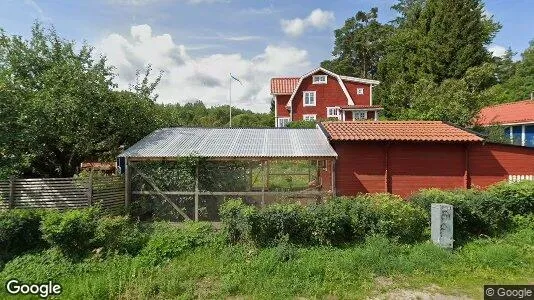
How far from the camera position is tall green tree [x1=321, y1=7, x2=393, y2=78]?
186ft

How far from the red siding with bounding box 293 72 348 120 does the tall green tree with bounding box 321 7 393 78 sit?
828 inches

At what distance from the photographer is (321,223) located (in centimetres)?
888

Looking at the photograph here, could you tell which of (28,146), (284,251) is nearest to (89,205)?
(28,146)

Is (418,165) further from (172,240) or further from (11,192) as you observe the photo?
(11,192)

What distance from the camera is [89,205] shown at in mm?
10672

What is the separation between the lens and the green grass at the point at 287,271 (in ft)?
23.2

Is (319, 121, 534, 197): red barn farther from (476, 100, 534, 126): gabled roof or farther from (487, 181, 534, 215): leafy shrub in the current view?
(476, 100, 534, 126): gabled roof

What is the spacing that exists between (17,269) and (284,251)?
6332 mm

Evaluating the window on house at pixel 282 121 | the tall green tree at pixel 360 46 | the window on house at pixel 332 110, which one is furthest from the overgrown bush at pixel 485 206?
the tall green tree at pixel 360 46

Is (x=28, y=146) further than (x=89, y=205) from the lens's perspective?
Yes

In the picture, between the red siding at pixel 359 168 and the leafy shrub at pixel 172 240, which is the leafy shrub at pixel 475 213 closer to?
the red siding at pixel 359 168

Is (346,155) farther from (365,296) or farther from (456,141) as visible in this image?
(365,296)

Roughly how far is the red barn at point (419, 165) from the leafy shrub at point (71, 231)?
882cm

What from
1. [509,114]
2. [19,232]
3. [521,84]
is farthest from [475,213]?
[521,84]
